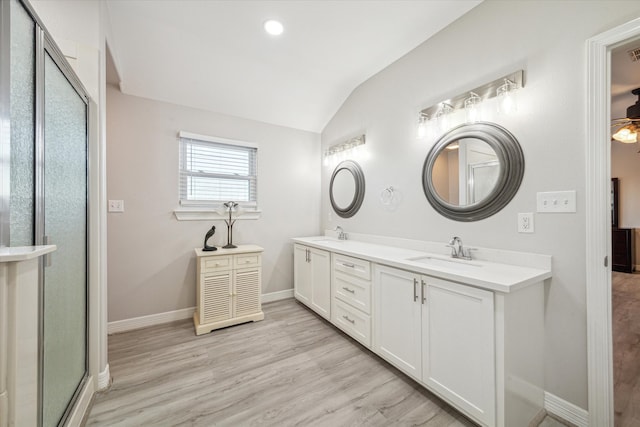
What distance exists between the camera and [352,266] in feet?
7.50

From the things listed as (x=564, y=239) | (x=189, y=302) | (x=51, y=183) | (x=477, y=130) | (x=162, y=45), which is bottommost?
(x=189, y=302)

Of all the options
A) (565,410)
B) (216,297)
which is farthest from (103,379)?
(565,410)

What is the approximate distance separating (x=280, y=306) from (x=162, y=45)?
307cm

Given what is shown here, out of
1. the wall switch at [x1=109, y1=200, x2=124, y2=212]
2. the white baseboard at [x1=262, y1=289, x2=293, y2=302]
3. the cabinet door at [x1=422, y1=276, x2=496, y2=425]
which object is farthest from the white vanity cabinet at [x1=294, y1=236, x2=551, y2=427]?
the wall switch at [x1=109, y1=200, x2=124, y2=212]

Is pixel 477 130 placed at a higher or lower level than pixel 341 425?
higher

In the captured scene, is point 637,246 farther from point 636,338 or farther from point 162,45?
point 162,45

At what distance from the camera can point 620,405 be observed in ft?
5.01

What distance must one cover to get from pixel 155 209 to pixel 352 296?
7.56ft

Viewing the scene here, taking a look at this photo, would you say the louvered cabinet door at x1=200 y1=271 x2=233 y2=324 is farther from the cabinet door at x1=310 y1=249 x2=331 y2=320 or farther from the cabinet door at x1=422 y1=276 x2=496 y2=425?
the cabinet door at x1=422 y1=276 x2=496 y2=425

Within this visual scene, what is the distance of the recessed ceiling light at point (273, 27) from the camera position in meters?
2.14

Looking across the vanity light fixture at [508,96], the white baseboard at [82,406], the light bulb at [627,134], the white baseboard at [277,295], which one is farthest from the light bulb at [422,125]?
the white baseboard at [82,406]

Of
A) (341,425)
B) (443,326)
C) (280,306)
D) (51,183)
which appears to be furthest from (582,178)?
(280,306)

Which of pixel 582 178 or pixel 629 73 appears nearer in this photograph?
pixel 582 178

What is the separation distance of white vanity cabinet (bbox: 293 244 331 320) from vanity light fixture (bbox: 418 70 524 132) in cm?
173
